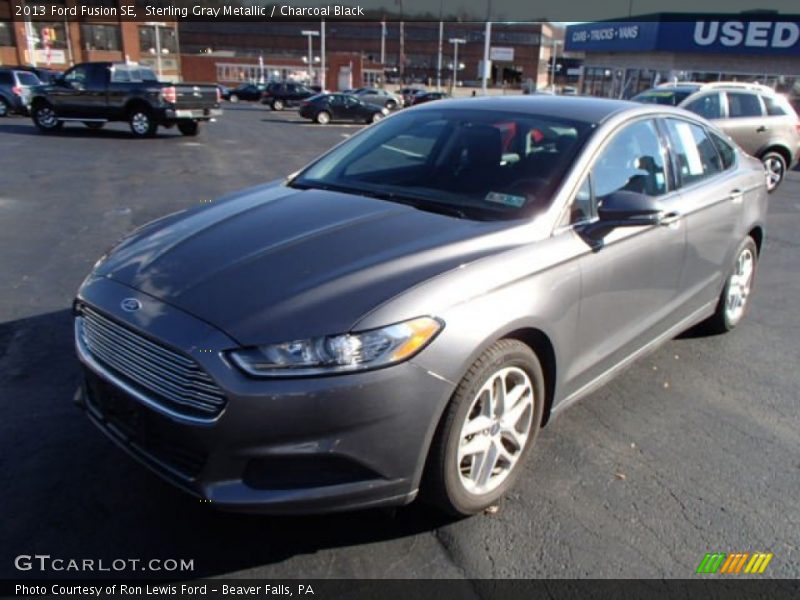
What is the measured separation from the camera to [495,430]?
278 cm

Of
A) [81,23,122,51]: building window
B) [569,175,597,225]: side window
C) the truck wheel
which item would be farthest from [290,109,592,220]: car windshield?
[81,23,122,51]: building window

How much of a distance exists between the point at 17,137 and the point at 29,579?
18.9m

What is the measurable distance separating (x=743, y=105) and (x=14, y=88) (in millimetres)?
24712

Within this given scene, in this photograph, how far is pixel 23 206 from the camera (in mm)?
8766

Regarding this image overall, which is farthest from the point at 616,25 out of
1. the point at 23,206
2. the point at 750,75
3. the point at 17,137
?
the point at 23,206

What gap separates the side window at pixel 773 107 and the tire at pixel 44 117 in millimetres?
18196

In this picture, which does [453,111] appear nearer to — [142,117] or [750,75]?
[142,117]

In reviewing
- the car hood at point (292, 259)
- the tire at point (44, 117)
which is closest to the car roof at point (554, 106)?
→ the car hood at point (292, 259)

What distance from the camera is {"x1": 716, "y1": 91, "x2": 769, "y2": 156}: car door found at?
11.7 m

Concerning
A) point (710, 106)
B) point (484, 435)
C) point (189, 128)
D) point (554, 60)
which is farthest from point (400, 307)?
point (554, 60)

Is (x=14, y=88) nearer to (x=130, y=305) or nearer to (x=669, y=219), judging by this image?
(x=130, y=305)

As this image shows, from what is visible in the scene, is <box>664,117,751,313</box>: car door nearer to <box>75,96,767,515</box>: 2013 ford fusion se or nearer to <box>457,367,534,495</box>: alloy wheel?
<box>75,96,767,515</box>: 2013 ford fusion se

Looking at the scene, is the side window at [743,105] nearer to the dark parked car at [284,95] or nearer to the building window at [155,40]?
the dark parked car at [284,95]

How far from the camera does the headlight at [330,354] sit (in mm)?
2236
